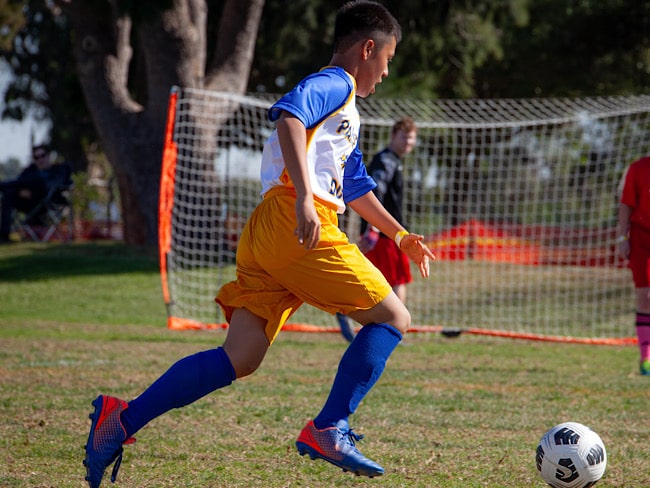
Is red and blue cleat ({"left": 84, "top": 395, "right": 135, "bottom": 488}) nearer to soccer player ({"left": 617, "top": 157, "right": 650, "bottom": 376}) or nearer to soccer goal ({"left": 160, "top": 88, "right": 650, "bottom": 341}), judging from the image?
soccer player ({"left": 617, "top": 157, "right": 650, "bottom": 376})

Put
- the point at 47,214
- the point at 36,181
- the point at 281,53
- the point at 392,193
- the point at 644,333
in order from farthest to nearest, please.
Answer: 1. the point at 281,53
2. the point at 47,214
3. the point at 36,181
4. the point at 392,193
5. the point at 644,333

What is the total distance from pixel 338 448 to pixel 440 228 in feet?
43.0

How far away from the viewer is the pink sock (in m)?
6.75

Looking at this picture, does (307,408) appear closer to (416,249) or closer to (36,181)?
(416,249)

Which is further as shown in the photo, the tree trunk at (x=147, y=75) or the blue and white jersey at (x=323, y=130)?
the tree trunk at (x=147, y=75)

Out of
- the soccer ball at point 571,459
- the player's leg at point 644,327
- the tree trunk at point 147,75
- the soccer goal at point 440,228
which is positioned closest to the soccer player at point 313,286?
the soccer ball at point 571,459

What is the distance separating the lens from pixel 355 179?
356 cm

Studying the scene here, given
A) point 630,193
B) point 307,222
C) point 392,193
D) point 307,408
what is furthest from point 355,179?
point 392,193

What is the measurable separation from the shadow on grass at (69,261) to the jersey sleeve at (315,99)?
11544 mm

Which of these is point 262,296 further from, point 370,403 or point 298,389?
point 298,389

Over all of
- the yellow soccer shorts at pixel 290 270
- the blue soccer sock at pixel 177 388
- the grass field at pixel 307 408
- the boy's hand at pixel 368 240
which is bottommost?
the grass field at pixel 307 408

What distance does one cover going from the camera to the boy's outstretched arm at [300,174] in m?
2.89

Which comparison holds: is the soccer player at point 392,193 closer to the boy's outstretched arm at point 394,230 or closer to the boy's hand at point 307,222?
the boy's outstretched arm at point 394,230

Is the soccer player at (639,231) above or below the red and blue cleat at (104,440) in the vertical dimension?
above
